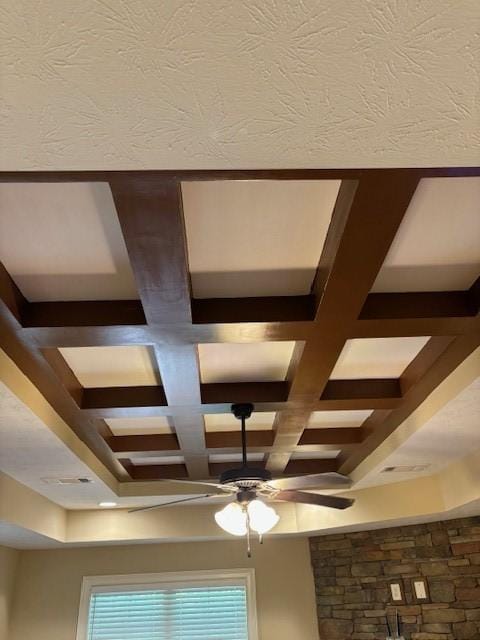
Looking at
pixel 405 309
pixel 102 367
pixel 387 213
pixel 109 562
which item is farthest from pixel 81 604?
pixel 387 213

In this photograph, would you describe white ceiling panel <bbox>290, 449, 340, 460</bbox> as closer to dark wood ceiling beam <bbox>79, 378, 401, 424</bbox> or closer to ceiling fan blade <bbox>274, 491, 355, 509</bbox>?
ceiling fan blade <bbox>274, 491, 355, 509</bbox>

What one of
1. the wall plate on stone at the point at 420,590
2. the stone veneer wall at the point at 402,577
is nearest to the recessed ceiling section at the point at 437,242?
the stone veneer wall at the point at 402,577

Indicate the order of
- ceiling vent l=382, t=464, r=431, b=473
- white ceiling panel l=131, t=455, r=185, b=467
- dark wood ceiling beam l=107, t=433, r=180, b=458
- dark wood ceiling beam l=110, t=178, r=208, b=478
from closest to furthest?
dark wood ceiling beam l=110, t=178, r=208, b=478, dark wood ceiling beam l=107, t=433, r=180, b=458, ceiling vent l=382, t=464, r=431, b=473, white ceiling panel l=131, t=455, r=185, b=467

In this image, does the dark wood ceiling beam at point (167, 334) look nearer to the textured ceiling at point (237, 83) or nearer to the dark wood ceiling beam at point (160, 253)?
the dark wood ceiling beam at point (160, 253)

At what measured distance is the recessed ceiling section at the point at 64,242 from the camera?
1.42 meters

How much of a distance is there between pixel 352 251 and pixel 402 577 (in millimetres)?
4292

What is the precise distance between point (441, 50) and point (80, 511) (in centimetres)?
533

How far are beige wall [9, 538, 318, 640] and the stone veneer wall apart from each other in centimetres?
20

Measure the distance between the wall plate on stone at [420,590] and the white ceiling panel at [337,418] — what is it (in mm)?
2044

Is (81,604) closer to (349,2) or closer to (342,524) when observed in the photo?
(342,524)

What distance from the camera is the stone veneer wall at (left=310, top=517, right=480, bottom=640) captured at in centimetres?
435

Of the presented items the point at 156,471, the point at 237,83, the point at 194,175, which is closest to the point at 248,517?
the point at 156,471

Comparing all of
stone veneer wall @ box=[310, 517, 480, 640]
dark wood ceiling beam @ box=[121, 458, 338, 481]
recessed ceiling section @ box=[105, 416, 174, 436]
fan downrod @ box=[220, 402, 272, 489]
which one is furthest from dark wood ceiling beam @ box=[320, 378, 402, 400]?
stone veneer wall @ box=[310, 517, 480, 640]

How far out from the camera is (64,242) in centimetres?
160
